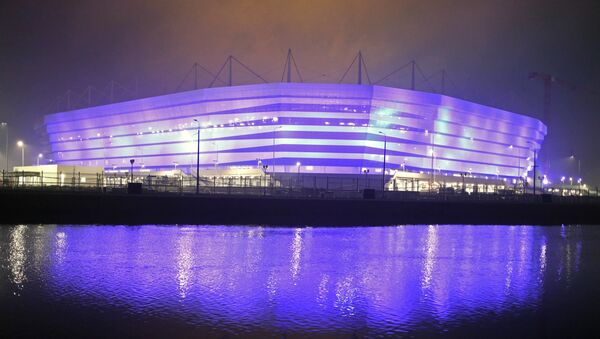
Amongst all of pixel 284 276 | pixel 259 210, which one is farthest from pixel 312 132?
pixel 284 276

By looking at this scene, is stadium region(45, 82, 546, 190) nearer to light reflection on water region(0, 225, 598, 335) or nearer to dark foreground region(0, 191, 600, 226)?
dark foreground region(0, 191, 600, 226)

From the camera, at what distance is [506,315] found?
1491 centimetres

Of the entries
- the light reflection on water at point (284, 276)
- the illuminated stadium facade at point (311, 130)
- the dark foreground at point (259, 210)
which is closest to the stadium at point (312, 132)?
the illuminated stadium facade at point (311, 130)

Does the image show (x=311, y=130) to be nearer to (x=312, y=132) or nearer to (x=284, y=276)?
(x=312, y=132)

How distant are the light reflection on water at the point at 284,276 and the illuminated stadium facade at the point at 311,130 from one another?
60886 mm

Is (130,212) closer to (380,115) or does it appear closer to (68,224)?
(68,224)

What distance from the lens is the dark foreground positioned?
38688mm

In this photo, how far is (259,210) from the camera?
144 feet

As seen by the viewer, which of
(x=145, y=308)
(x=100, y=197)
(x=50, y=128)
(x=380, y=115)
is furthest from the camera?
(x=50, y=128)

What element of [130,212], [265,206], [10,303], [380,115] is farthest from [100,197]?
[380,115]

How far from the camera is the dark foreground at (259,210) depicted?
127ft

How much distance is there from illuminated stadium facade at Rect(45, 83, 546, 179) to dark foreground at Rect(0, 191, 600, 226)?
120 feet

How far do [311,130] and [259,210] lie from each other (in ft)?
181

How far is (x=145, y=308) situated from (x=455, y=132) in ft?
343
